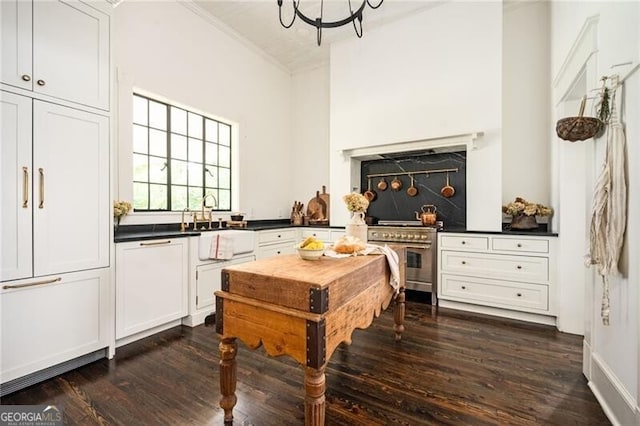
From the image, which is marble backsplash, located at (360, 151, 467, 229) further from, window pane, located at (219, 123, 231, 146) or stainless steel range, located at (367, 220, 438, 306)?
window pane, located at (219, 123, 231, 146)

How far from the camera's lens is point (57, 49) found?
2.00m

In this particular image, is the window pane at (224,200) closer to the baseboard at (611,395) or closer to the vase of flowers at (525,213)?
the vase of flowers at (525,213)

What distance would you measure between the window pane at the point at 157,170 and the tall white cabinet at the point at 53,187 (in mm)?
1088

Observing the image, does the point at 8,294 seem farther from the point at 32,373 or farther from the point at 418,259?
the point at 418,259

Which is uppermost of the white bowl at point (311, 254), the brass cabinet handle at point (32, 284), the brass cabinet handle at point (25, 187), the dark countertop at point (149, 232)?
the brass cabinet handle at point (25, 187)

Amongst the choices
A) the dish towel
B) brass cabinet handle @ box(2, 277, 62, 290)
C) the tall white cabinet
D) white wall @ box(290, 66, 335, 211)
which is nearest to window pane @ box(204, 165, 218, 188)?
white wall @ box(290, 66, 335, 211)

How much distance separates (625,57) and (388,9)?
284 centimetres

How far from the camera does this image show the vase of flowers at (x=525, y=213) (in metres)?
3.14

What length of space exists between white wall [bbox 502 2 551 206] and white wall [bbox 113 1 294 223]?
10.9 feet

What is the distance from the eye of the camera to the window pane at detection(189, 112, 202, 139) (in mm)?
3770

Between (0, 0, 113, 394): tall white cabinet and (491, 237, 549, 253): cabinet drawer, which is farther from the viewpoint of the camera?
(491, 237, 549, 253): cabinet drawer

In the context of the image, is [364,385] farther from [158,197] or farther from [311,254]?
[158,197]

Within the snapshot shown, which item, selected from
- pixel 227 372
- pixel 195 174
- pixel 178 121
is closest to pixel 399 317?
pixel 227 372

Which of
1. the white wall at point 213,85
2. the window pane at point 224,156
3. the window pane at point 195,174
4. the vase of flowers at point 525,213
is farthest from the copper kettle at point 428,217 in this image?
the window pane at point 195,174
